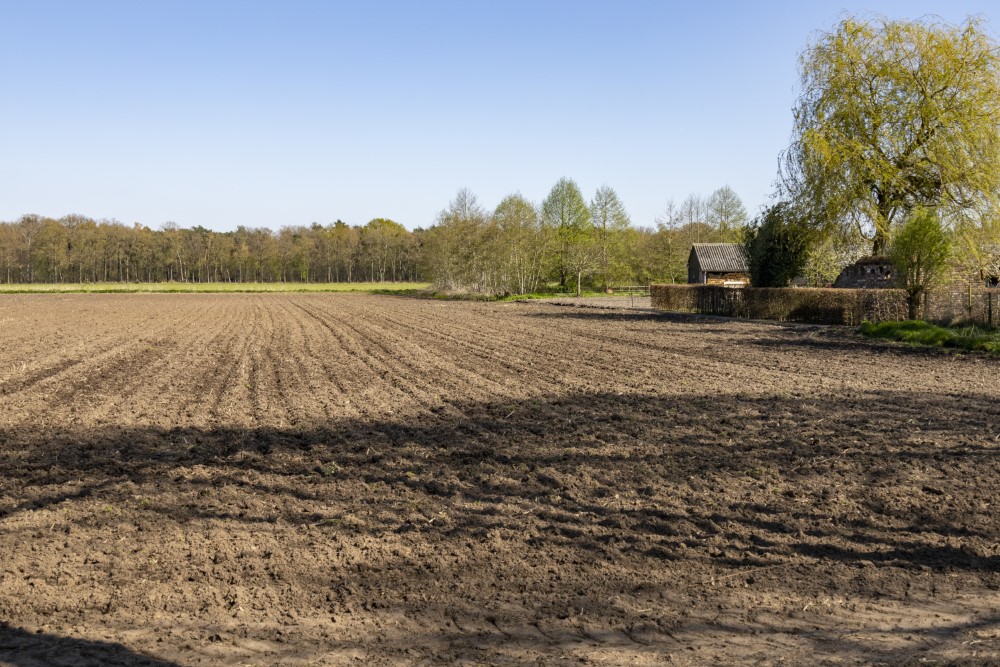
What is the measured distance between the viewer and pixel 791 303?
30.4m

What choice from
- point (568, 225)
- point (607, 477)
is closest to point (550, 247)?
point (568, 225)

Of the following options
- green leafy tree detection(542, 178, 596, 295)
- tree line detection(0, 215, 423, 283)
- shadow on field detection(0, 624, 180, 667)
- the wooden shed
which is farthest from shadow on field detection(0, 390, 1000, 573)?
tree line detection(0, 215, 423, 283)

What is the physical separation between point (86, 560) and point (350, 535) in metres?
1.76

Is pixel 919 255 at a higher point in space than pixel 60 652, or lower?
higher

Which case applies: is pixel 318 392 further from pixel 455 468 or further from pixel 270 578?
pixel 270 578

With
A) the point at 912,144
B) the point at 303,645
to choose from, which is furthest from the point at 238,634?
the point at 912,144

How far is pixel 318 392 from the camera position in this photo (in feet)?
40.1

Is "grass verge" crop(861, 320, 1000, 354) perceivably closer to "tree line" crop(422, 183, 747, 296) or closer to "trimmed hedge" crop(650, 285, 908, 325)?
"trimmed hedge" crop(650, 285, 908, 325)

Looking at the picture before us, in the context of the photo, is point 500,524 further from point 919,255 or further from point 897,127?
point 897,127

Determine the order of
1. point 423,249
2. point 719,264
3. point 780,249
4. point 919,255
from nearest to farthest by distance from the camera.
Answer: point 919,255 → point 780,249 → point 719,264 → point 423,249

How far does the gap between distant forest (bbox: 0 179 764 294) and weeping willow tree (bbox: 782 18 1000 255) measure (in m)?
28.3

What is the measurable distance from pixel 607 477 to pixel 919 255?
21743 mm

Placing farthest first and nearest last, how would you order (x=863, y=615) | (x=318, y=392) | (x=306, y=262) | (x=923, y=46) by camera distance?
(x=306, y=262) < (x=923, y=46) < (x=318, y=392) < (x=863, y=615)

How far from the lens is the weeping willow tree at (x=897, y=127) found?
29.2 meters
